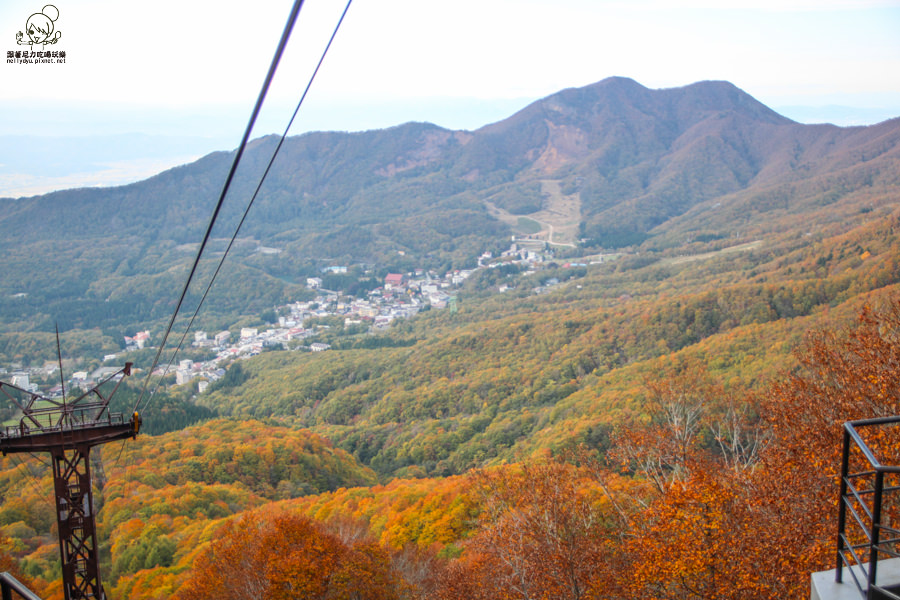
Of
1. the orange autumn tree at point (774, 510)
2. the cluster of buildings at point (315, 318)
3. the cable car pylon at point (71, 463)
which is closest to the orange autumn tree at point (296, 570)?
the cable car pylon at point (71, 463)

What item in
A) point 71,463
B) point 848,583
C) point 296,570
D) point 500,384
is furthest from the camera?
point 500,384

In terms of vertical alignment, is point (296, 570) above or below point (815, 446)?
below

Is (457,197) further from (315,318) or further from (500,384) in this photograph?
(500,384)

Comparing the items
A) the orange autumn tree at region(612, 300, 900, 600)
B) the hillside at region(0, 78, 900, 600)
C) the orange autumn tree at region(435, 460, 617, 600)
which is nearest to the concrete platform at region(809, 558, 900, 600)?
the orange autumn tree at region(612, 300, 900, 600)

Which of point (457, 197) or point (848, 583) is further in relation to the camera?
point (457, 197)

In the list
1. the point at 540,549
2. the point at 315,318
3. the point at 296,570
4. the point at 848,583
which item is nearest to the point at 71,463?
the point at 296,570

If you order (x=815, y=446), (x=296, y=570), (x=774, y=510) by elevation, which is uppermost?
(x=815, y=446)

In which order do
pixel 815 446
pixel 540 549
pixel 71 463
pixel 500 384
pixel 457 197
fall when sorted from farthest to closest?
pixel 457 197, pixel 500 384, pixel 540 549, pixel 71 463, pixel 815 446
